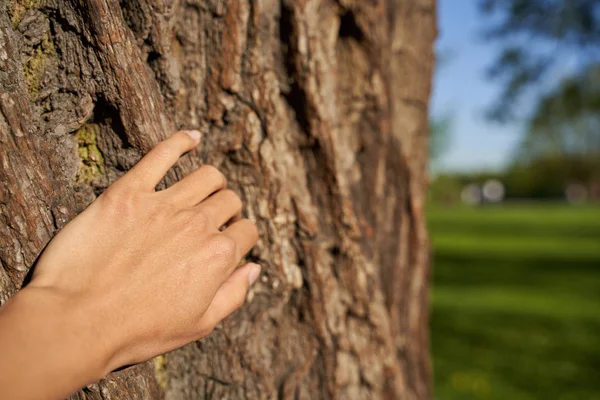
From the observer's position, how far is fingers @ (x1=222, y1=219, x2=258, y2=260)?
1.88m

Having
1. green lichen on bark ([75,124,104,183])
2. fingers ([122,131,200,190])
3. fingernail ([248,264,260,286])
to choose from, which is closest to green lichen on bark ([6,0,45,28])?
green lichen on bark ([75,124,104,183])

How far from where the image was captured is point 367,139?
253cm

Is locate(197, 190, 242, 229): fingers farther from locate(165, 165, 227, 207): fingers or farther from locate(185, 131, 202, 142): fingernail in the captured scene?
locate(185, 131, 202, 142): fingernail

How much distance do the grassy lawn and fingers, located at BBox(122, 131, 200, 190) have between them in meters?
4.49

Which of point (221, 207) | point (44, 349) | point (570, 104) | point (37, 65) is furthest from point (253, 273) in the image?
point (570, 104)

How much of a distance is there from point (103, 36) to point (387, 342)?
1.56 m

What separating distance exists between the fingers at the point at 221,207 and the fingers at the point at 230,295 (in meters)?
0.17

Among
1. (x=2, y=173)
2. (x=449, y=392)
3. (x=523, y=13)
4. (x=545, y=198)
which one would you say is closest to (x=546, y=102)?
(x=523, y=13)

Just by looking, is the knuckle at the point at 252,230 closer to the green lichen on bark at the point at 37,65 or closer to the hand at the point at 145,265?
the hand at the point at 145,265

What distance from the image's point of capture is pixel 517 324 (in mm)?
8227

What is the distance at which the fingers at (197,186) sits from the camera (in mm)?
1795

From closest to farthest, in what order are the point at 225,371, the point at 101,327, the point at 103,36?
the point at 101,327 → the point at 103,36 → the point at 225,371

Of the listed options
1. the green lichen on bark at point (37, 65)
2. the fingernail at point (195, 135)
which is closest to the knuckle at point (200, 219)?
the fingernail at point (195, 135)

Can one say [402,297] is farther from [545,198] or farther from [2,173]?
[545,198]
